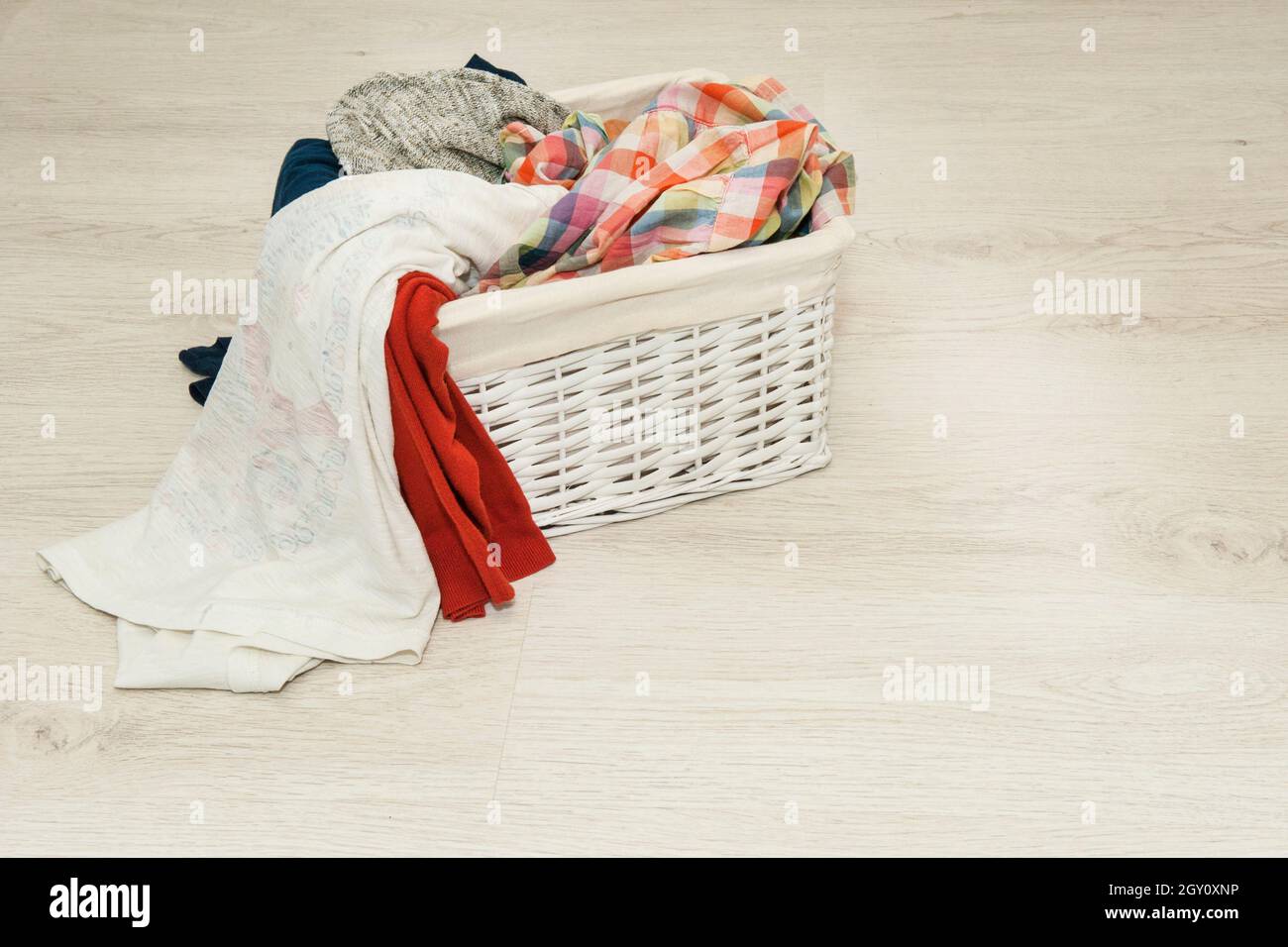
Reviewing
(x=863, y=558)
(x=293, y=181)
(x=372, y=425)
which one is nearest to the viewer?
(x=372, y=425)

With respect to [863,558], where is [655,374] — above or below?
above

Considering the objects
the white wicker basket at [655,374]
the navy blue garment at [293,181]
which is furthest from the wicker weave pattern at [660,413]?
the navy blue garment at [293,181]

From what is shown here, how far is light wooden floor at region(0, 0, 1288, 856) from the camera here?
897 millimetres

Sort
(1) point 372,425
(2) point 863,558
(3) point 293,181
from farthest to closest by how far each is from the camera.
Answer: (3) point 293,181
(2) point 863,558
(1) point 372,425

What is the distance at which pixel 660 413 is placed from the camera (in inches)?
43.4

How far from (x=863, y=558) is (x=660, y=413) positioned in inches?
8.4

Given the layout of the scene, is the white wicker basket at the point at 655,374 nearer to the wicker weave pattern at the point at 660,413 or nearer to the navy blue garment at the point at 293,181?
the wicker weave pattern at the point at 660,413

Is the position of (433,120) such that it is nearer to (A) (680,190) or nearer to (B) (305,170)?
(B) (305,170)

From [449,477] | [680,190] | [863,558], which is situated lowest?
[863,558]

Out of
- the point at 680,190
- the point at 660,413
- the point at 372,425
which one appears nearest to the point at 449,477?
the point at 372,425

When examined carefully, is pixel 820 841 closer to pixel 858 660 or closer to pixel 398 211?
pixel 858 660

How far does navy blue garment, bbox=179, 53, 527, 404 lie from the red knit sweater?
247 mm

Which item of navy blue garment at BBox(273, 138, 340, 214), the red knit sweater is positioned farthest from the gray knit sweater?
the red knit sweater

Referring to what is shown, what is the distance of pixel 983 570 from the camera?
110 centimetres
